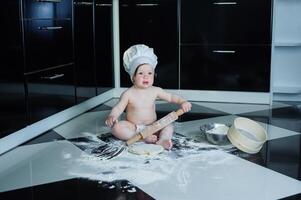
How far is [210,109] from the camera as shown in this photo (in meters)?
2.54

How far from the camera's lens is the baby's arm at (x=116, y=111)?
186 centimetres

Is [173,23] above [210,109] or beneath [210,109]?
above

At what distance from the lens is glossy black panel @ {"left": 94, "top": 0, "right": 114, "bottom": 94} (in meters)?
2.59

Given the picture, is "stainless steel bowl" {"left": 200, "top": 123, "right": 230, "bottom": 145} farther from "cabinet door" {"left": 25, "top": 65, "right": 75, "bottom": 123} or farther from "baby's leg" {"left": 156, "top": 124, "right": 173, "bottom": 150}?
"cabinet door" {"left": 25, "top": 65, "right": 75, "bottom": 123}

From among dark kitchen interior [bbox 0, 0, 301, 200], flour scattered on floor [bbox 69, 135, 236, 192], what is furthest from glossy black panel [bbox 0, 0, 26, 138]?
flour scattered on floor [bbox 69, 135, 236, 192]

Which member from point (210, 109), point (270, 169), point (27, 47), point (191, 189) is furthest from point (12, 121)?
point (210, 109)

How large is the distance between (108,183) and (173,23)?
1520mm

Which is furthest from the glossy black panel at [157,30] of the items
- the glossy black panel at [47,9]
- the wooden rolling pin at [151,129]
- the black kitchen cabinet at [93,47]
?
the wooden rolling pin at [151,129]

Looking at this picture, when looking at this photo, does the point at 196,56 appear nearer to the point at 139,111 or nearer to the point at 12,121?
the point at 139,111

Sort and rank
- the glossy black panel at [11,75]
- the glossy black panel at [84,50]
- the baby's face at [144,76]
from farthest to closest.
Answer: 1. the glossy black panel at [84,50]
2. the baby's face at [144,76]
3. the glossy black panel at [11,75]

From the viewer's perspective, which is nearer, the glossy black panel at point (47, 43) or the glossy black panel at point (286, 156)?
the glossy black panel at point (286, 156)

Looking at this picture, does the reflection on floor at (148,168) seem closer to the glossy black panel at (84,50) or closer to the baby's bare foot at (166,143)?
the baby's bare foot at (166,143)

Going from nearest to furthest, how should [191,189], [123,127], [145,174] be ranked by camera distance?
[191,189], [145,174], [123,127]

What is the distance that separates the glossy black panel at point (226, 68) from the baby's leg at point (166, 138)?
92 cm
